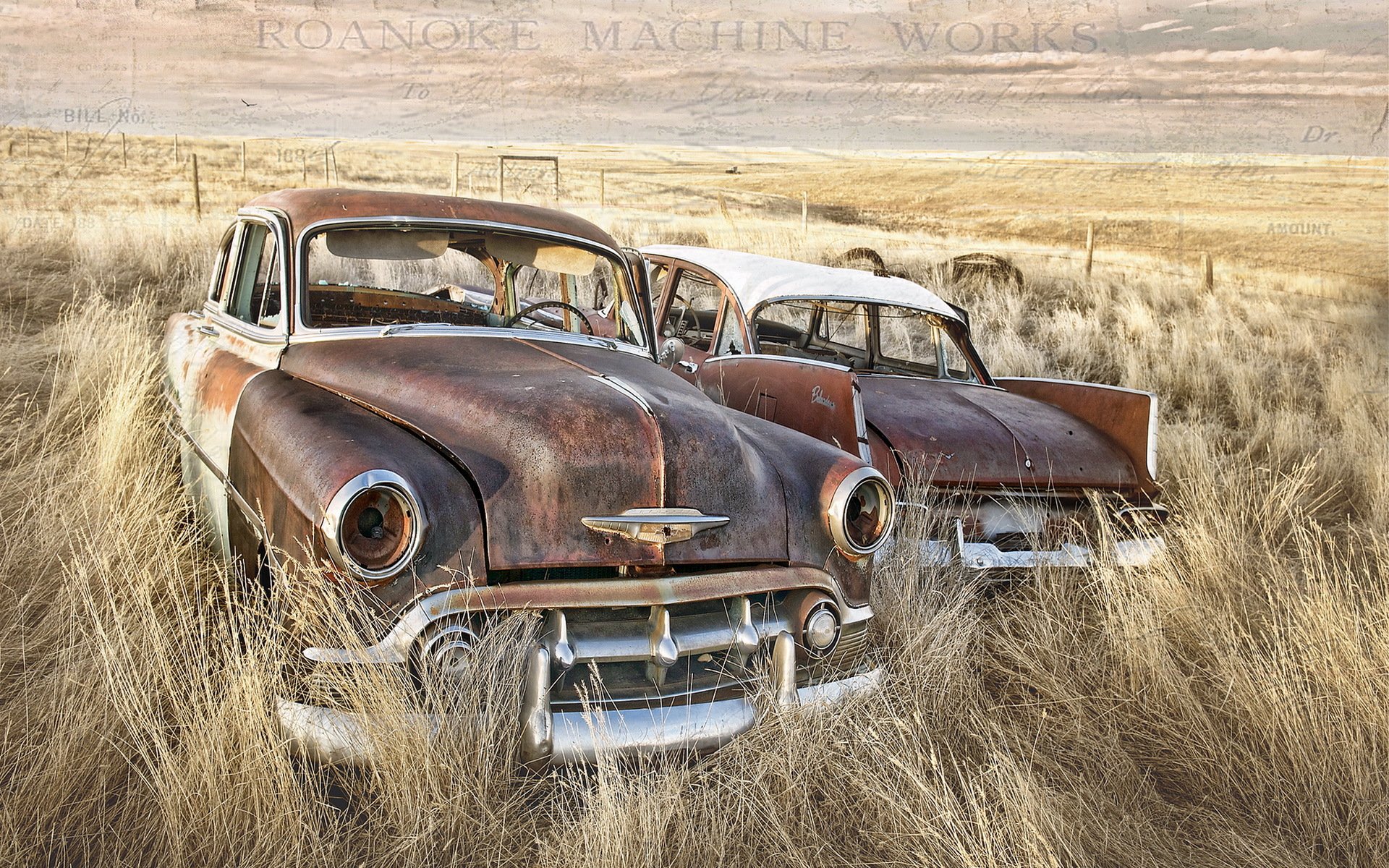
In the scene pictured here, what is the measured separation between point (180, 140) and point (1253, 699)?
2199 inches

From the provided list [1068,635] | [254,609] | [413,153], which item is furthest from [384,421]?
[413,153]

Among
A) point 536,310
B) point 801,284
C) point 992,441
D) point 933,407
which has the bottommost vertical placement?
point 992,441

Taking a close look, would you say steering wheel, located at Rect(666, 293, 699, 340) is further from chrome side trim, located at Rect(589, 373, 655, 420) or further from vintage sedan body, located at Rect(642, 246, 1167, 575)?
chrome side trim, located at Rect(589, 373, 655, 420)

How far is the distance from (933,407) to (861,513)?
2.05 metres

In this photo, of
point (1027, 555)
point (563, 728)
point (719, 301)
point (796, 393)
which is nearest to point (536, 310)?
point (796, 393)

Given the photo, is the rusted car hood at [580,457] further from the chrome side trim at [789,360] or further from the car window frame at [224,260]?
the car window frame at [224,260]

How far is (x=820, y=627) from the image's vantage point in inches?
118

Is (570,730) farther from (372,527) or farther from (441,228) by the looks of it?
(441,228)

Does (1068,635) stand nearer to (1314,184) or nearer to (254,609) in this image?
(254,609)

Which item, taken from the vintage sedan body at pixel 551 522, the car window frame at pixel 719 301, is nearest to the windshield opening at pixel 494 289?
the vintage sedan body at pixel 551 522

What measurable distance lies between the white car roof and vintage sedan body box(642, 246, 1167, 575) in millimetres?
13

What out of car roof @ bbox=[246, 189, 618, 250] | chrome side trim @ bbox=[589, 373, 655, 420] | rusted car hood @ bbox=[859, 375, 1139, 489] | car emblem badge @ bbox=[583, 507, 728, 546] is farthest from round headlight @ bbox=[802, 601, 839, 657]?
car roof @ bbox=[246, 189, 618, 250]

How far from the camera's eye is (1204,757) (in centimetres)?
325

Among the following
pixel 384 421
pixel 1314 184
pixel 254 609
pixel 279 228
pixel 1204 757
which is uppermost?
pixel 1314 184
